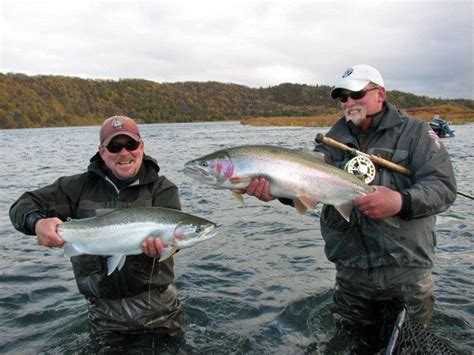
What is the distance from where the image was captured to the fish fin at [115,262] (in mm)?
3980

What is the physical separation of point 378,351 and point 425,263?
91 cm

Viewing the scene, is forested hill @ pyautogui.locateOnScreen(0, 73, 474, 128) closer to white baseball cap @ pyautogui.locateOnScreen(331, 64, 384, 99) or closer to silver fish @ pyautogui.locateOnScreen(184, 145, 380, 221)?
white baseball cap @ pyautogui.locateOnScreen(331, 64, 384, 99)

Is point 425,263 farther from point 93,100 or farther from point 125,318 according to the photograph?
point 93,100

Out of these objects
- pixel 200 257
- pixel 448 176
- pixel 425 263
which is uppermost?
pixel 448 176

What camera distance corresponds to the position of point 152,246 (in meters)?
3.91

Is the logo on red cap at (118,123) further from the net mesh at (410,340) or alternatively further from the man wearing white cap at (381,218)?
the net mesh at (410,340)

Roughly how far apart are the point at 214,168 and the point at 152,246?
0.83m

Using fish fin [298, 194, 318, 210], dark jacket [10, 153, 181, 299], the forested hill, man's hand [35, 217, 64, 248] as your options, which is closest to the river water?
dark jacket [10, 153, 181, 299]

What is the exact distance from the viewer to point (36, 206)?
419 cm

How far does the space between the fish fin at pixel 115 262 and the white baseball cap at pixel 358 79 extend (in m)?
2.38

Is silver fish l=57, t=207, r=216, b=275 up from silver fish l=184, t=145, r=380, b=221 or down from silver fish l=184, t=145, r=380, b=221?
down

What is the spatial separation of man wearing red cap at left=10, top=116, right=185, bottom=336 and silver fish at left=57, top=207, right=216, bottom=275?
302mm

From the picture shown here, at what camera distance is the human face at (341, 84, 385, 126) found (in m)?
4.14

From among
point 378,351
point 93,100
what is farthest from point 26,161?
point 93,100
